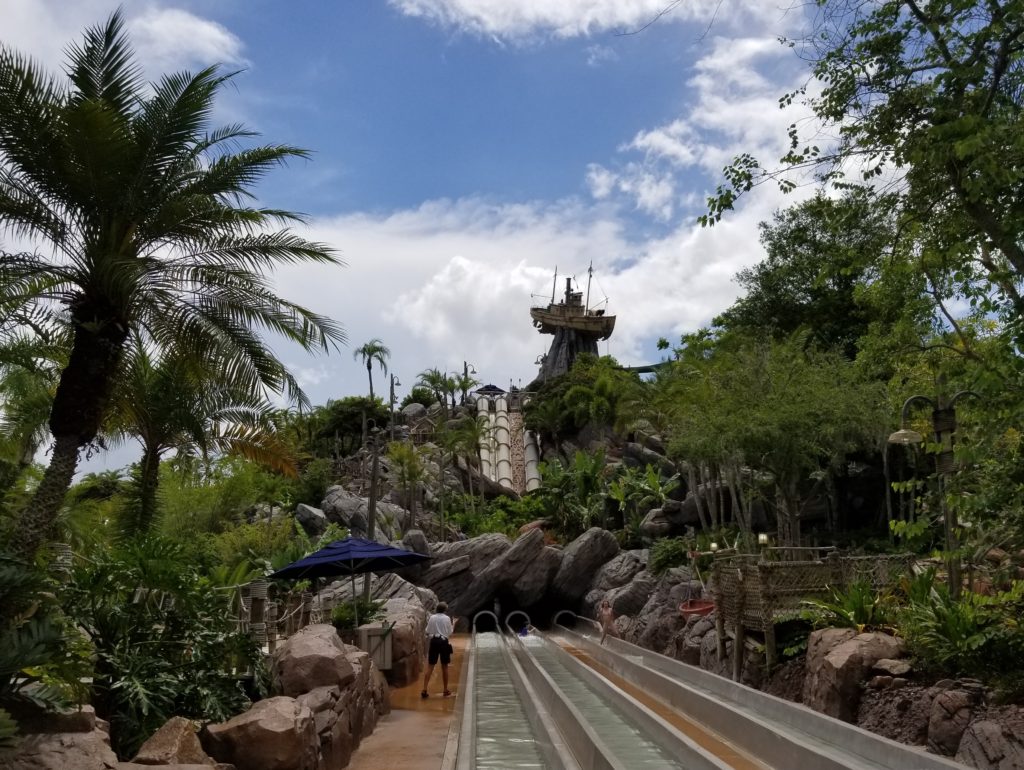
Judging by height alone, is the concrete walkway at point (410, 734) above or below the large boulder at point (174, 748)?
below

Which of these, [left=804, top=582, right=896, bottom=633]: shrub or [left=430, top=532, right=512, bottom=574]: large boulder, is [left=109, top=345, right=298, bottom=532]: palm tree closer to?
[left=804, top=582, right=896, bottom=633]: shrub

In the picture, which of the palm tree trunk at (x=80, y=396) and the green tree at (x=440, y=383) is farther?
the green tree at (x=440, y=383)

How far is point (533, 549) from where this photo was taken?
35.9 metres

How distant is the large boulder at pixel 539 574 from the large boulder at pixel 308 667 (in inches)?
1003

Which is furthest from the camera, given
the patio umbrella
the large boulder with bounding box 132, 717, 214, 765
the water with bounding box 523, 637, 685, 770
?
the patio umbrella

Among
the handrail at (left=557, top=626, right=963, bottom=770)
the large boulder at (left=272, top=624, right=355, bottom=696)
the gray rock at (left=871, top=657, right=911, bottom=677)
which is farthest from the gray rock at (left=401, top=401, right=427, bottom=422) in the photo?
the gray rock at (left=871, top=657, right=911, bottom=677)

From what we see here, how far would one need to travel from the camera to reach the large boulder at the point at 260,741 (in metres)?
7.96

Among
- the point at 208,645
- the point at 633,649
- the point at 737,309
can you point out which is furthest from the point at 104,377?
the point at 737,309

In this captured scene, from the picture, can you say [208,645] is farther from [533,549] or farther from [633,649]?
[533,549]

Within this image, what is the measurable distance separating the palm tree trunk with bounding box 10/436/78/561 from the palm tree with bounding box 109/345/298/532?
4038 millimetres

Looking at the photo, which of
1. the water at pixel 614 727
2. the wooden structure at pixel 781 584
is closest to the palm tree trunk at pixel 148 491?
the water at pixel 614 727

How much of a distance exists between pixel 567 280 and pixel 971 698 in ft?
263

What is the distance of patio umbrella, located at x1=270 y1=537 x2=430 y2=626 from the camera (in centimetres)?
1591

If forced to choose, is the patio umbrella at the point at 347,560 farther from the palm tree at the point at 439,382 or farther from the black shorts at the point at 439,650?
the palm tree at the point at 439,382
